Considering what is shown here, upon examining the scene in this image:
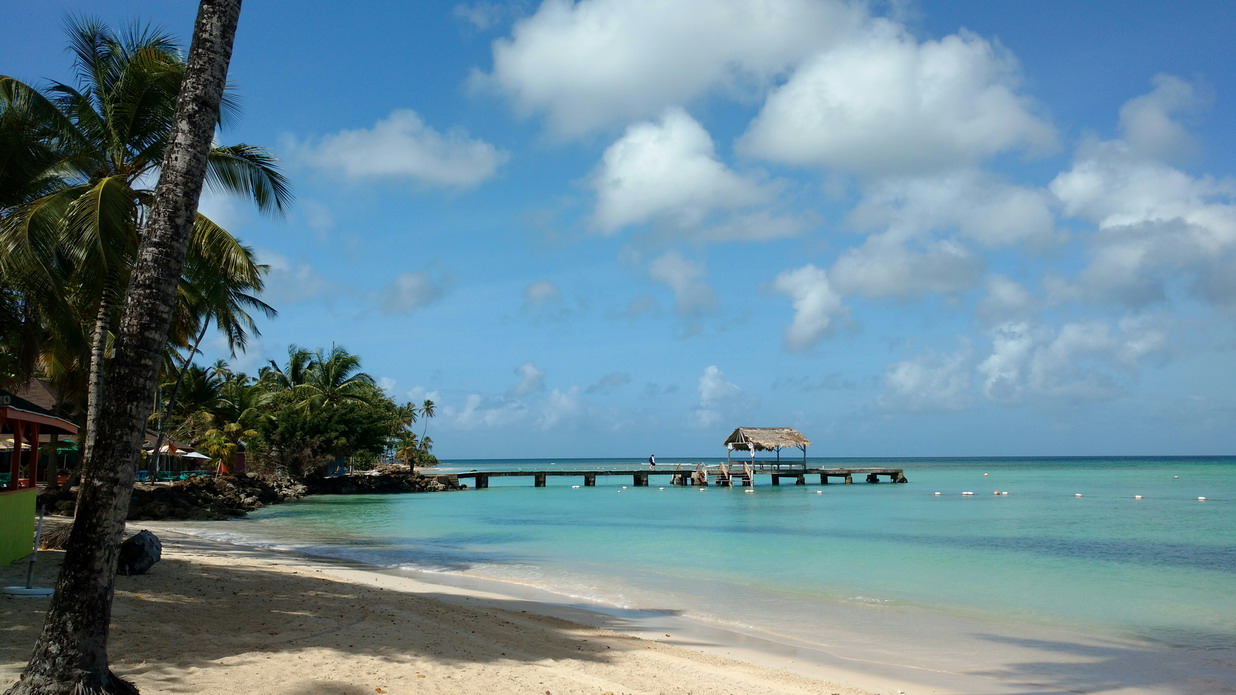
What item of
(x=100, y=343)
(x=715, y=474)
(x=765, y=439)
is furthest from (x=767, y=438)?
(x=100, y=343)

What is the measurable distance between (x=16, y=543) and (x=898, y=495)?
142ft

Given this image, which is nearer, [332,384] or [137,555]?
[137,555]

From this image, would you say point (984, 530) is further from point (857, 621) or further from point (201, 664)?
point (201, 664)

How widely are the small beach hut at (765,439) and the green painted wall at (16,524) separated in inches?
1605

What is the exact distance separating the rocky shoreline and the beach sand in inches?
227

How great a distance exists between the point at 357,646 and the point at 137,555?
13.9ft

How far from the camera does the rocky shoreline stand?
22.9 metres

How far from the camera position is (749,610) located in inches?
461

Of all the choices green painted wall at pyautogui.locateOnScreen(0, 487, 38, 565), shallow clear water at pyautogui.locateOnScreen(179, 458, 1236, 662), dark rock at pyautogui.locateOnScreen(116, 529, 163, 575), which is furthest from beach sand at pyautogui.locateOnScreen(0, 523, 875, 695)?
shallow clear water at pyautogui.locateOnScreen(179, 458, 1236, 662)

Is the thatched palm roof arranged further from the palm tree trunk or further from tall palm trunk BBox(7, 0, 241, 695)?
tall palm trunk BBox(7, 0, 241, 695)

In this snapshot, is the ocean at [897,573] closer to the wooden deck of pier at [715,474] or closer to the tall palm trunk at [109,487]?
the tall palm trunk at [109,487]

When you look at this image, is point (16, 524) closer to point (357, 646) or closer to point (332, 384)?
point (357, 646)

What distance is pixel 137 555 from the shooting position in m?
9.46

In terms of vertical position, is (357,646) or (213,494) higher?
(357,646)
